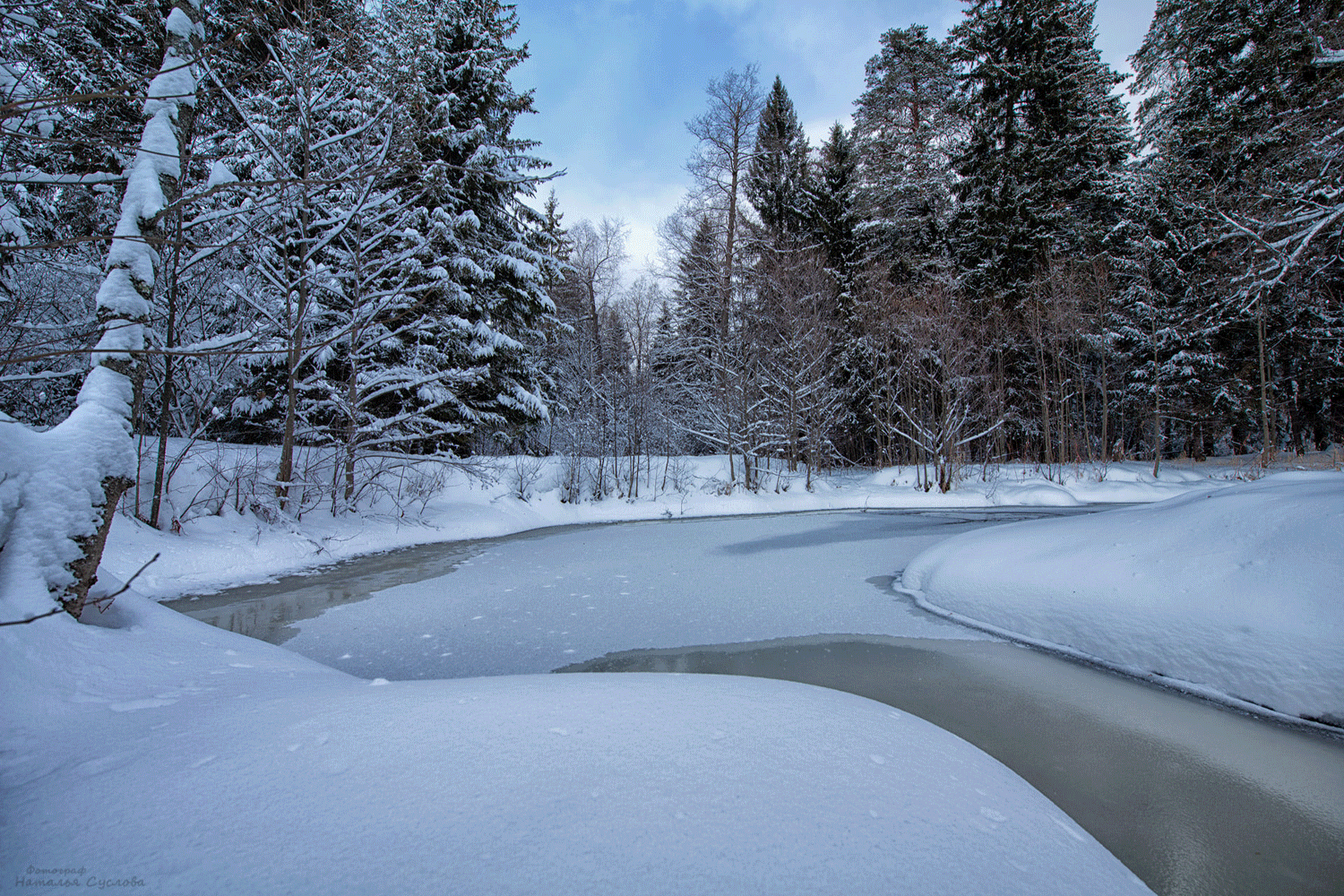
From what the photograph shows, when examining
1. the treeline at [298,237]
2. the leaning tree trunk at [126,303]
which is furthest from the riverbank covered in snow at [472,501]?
the leaning tree trunk at [126,303]

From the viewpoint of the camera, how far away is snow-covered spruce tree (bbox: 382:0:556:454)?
10.7 metres

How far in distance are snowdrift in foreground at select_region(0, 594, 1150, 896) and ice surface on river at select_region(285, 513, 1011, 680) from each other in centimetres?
143

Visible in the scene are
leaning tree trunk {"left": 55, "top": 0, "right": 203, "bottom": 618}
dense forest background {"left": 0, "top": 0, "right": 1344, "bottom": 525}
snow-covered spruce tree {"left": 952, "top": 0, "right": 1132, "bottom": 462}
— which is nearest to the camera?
leaning tree trunk {"left": 55, "top": 0, "right": 203, "bottom": 618}

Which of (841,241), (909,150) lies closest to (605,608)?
(841,241)

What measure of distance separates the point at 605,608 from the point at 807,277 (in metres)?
13.7

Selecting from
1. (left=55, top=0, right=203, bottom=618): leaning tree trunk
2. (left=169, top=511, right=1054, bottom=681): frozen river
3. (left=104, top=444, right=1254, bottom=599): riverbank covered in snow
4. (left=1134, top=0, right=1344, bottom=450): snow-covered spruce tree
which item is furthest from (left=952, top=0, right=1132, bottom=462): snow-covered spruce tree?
(left=55, top=0, right=203, bottom=618): leaning tree trunk

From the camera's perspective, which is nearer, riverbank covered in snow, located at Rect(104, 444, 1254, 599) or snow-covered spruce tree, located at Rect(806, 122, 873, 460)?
riverbank covered in snow, located at Rect(104, 444, 1254, 599)

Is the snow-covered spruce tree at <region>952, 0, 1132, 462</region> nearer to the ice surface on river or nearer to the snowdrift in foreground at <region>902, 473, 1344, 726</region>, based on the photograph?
the ice surface on river

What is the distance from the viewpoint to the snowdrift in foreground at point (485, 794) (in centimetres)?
106

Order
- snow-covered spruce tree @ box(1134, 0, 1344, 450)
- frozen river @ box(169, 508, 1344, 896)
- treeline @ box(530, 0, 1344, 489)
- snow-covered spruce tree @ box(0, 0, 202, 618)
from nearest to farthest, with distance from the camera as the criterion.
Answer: frozen river @ box(169, 508, 1344, 896)
snow-covered spruce tree @ box(0, 0, 202, 618)
snow-covered spruce tree @ box(1134, 0, 1344, 450)
treeline @ box(530, 0, 1344, 489)

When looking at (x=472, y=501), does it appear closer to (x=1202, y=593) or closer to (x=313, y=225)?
(x=313, y=225)

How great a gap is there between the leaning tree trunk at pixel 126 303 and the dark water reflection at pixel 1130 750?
245 centimetres

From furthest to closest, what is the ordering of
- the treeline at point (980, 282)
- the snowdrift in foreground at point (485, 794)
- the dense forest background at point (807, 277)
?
the treeline at point (980, 282) < the dense forest background at point (807, 277) < the snowdrift in foreground at point (485, 794)

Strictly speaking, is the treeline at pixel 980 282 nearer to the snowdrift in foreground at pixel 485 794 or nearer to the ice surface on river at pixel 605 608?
the ice surface on river at pixel 605 608
